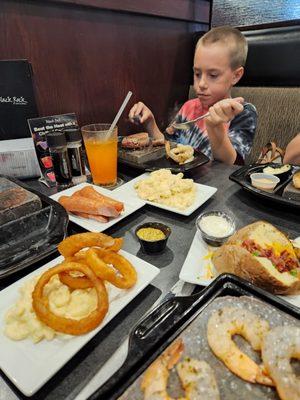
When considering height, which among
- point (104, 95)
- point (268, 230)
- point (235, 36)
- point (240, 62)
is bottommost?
point (268, 230)

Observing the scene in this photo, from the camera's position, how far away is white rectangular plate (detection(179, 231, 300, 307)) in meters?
0.78

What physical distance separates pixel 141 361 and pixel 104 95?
1.98 metres

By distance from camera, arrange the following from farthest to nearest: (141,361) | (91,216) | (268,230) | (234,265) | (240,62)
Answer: (240,62) → (91,216) → (268,230) → (234,265) → (141,361)

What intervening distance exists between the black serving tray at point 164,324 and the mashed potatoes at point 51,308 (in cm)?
19

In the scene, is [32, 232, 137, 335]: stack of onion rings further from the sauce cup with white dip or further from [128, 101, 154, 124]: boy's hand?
[128, 101, 154, 124]: boy's hand

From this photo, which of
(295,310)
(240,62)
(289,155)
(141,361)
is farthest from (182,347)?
(240,62)

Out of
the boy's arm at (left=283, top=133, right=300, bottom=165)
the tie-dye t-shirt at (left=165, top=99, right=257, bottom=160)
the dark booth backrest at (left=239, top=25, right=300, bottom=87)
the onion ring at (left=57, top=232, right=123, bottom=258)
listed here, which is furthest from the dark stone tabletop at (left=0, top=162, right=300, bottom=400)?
the dark booth backrest at (left=239, top=25, right=300, bottom=87)

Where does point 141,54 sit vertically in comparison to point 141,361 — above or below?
above

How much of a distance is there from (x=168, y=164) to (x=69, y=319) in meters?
1.20

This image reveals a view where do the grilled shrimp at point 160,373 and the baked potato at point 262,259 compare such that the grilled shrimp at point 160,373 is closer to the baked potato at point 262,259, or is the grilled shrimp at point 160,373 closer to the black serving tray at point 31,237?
the baked potato at point 262,259

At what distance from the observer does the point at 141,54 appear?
2.29 metres

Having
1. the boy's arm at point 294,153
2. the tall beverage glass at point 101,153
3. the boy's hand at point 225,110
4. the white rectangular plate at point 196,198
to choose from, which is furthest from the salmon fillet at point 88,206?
the boy's arm at point 294,153

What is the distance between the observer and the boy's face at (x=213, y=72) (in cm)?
196

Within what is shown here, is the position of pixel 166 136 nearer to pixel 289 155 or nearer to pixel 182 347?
pixel 289 155
